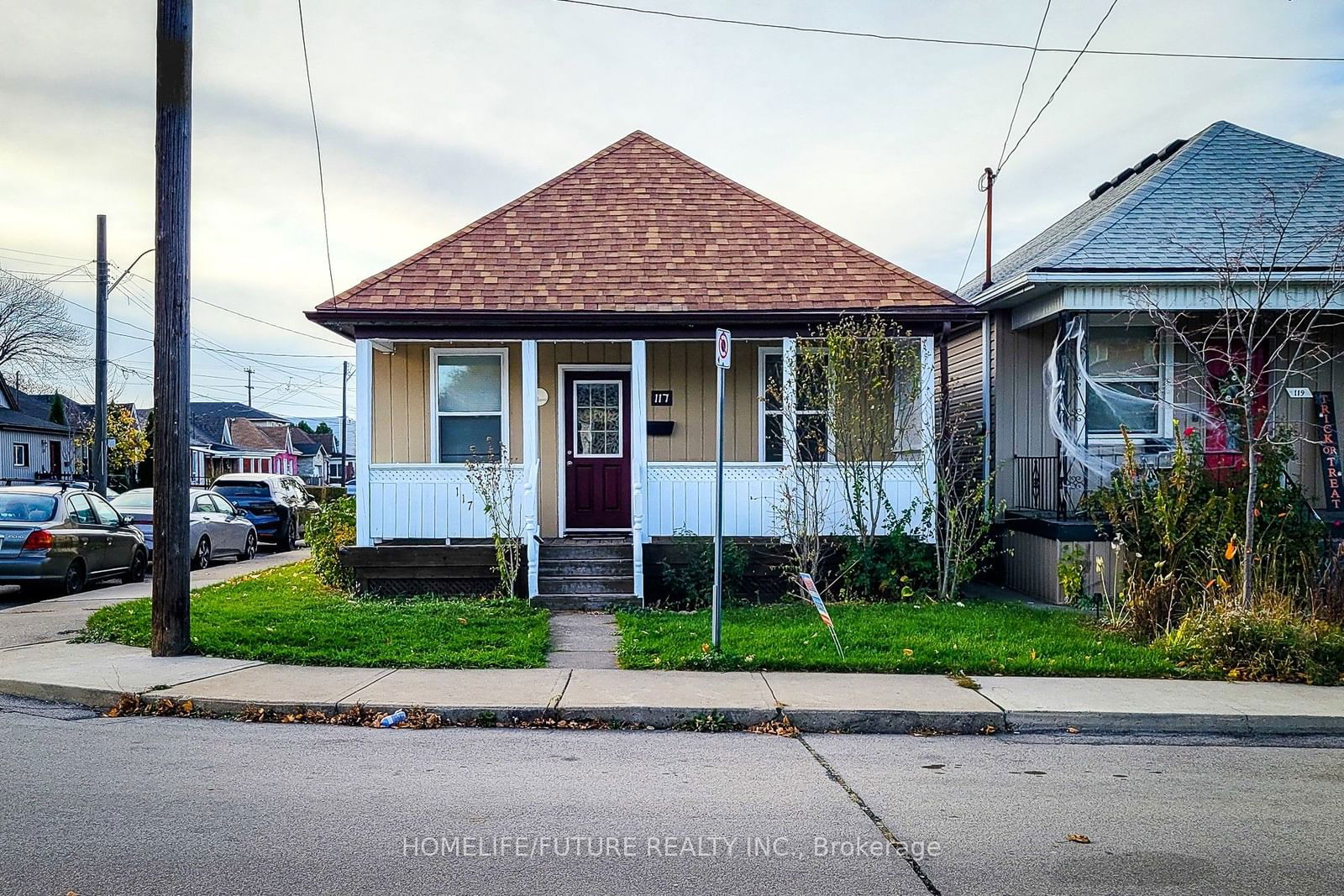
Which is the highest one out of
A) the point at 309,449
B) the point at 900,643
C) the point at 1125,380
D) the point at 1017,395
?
the point at 309,449

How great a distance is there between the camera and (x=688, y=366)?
1362cm

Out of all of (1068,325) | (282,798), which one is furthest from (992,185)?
(282,798)

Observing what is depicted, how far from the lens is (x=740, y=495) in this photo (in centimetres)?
1224

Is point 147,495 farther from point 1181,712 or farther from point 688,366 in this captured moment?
point 1181,712

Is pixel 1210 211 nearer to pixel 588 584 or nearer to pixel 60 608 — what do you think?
pixel 588 584

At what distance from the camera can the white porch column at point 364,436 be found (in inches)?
466

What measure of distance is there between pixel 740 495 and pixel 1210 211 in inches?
298

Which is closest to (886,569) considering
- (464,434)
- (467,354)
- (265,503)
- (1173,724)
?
(1173,724)

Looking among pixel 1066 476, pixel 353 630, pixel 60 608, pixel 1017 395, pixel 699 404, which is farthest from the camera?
pixel 1017 395

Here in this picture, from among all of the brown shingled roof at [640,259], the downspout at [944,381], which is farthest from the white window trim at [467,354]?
the downspout at [944,381]

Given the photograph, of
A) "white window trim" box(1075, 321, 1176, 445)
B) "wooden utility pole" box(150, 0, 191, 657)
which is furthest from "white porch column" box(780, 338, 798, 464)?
"wooden utility pole" box(150, 0, 191, 657)

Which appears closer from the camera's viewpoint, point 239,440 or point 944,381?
point 944,381

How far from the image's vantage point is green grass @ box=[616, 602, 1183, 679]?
8.34 meters

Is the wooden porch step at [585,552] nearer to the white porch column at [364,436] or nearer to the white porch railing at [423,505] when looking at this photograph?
the white porch railing at [423,505]
